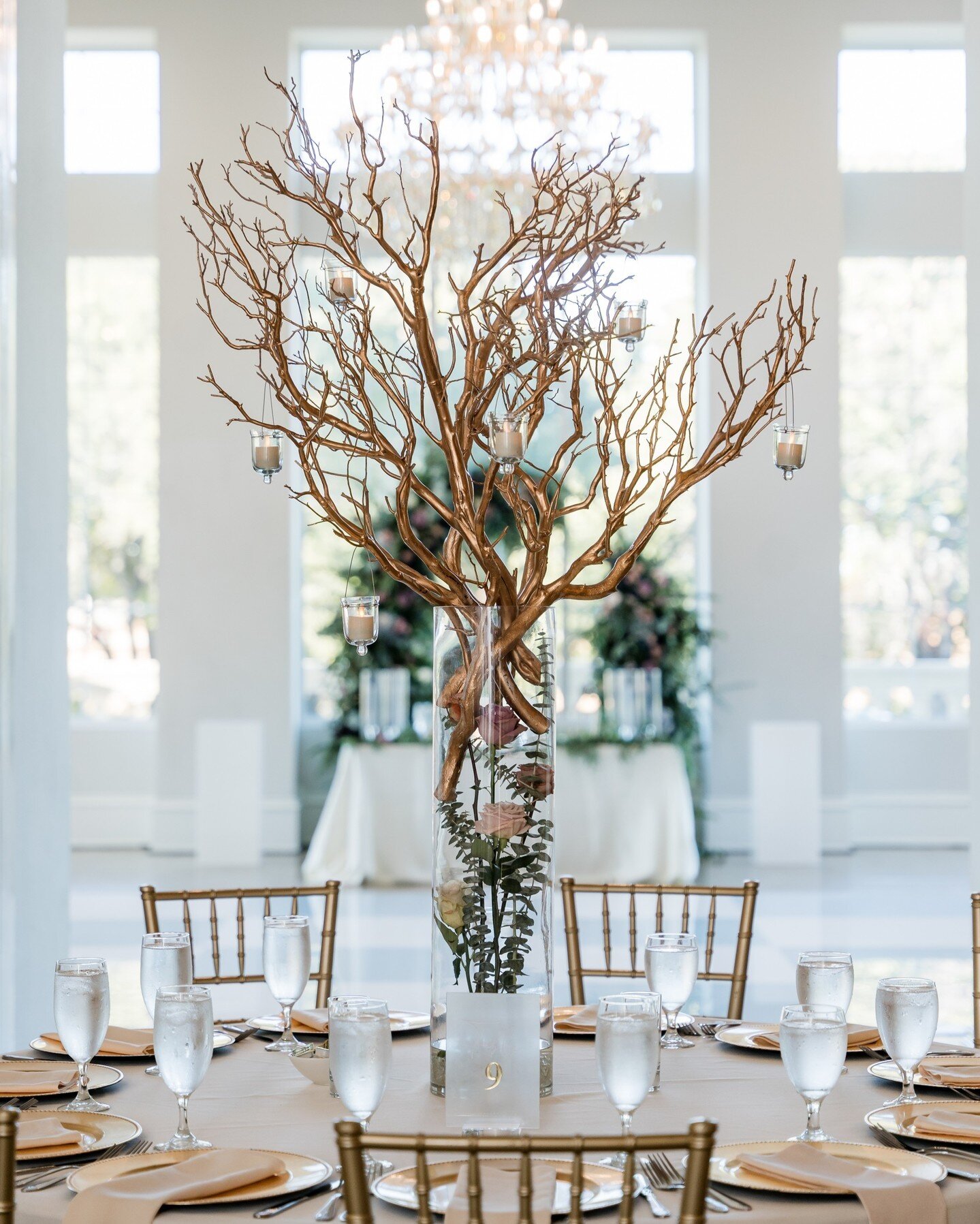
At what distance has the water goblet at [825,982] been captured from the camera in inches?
74.0

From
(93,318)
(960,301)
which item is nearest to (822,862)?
(960,301)

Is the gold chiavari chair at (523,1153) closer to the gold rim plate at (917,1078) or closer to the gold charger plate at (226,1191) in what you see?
the gold charger plate at (226,1191)

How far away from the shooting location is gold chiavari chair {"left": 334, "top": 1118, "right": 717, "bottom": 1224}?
1128 mm

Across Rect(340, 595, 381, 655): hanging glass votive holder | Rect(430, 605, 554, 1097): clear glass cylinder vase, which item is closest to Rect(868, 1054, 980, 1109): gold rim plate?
Rect(430, 605, 554, 1097): clear glass cylinder vase

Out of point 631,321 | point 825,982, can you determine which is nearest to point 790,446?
point 631,321

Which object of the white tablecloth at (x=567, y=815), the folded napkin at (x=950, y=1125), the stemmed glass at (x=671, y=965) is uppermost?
the stemmed glass at (x=671, y=965)

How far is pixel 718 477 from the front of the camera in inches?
359

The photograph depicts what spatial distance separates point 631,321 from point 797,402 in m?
7.25

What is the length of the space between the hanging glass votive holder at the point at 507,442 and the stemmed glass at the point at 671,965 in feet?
2.21

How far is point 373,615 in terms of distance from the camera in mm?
2004

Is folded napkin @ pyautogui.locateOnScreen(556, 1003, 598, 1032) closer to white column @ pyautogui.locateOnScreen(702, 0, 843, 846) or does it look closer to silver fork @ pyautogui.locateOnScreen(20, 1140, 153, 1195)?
silver fork @ pyautogui.locateOnScreen(20, 1140, 153, 1195)

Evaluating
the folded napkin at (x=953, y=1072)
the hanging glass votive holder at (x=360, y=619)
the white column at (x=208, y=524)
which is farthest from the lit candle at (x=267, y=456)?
the white column at (x=208, y=524)

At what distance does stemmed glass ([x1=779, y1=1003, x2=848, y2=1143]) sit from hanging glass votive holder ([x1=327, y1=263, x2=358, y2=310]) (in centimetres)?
104

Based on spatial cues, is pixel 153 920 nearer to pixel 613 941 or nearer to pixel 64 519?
pixel 64 519
